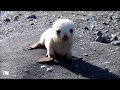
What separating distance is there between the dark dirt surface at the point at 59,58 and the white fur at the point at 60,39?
0.18 metres

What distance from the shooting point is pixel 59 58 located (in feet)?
18.2

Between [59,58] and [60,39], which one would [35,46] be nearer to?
[59,58]

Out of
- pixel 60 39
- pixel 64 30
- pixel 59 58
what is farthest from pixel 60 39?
pixel 59 58

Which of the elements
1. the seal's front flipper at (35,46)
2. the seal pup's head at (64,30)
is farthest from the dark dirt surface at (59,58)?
the seal pup's head at (64,30)

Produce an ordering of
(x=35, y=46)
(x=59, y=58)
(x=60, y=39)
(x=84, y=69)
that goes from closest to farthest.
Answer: (x=84, y=69) → (x=60, y=39) → (x=59, y=58) → (x=35, y=46)

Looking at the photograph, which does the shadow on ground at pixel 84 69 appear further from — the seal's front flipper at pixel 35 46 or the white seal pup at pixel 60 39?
the seal's front flipper at pixel 35 46

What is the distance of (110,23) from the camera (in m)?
7.96

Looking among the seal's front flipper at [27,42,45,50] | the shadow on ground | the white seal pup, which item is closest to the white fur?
the white seal pup

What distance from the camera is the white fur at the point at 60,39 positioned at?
5172 mm

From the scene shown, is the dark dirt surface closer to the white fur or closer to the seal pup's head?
the white fur

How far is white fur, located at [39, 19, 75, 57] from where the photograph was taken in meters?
5.17

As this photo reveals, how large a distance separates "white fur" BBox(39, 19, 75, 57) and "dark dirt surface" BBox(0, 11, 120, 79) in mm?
176
